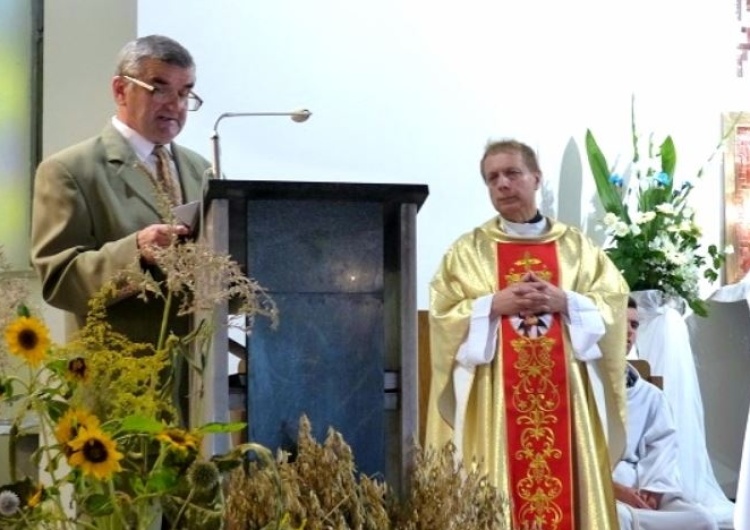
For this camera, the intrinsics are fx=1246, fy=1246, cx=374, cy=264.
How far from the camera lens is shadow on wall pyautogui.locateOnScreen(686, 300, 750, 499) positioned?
6879mm

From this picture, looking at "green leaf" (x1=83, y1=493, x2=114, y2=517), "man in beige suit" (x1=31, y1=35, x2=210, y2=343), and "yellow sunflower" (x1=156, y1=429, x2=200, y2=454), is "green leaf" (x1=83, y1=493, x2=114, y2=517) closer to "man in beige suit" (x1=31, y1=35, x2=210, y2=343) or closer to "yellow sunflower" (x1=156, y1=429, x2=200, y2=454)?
"yellow sunflower" (x1=156, y1=429, x2=200, y2=454)

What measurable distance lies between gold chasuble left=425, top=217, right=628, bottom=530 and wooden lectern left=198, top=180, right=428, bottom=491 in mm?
2021

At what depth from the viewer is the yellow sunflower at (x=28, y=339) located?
4.64 feet

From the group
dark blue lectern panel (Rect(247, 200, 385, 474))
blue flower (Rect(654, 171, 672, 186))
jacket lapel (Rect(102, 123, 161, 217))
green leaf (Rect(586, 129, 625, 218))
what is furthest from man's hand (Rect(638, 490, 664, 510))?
dark blue lectern panel (Rect(247, 200, 385, 474))

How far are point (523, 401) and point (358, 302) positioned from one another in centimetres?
219

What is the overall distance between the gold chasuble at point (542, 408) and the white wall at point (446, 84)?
61.7 inches

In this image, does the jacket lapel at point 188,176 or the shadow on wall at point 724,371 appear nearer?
the jacket lapel at point 188,176

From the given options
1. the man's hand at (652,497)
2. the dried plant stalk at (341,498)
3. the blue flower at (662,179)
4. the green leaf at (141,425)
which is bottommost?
the man's hand at (652,497)

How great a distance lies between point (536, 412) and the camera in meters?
4.42

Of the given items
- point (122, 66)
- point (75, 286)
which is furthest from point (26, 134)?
point (75, 286)

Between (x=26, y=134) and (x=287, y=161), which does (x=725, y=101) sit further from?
(x=26, y=134)

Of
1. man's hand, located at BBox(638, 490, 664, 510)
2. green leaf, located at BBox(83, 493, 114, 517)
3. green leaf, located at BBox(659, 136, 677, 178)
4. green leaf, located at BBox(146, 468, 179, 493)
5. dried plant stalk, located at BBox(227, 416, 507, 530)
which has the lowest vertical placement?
man's hand, located at BBox(638, 490, 664, 510)

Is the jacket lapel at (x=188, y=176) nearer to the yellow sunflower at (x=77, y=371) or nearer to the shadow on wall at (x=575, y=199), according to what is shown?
the yellow sunflower at (x=77, y=371)

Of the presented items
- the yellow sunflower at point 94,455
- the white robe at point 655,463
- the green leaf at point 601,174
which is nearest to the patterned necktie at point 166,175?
the yellow sunflower at point 94,455
